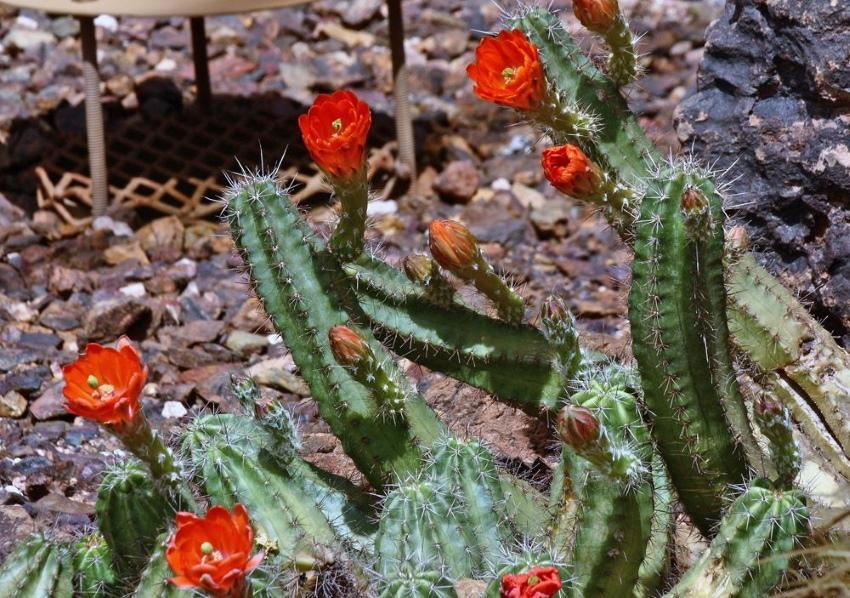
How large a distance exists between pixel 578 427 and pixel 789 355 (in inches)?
40.6

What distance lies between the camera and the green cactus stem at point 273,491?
8.48ft

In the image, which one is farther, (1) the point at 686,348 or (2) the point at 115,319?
(2) the point at 115,319

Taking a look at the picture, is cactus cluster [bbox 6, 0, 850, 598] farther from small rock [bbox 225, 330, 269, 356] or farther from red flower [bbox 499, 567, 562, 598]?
small rock [bbox 225, 330, 269, 356]

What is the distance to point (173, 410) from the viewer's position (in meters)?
4.03

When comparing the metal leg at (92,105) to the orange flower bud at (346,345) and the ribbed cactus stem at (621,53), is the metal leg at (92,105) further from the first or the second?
the orange flower bud at (346,345)

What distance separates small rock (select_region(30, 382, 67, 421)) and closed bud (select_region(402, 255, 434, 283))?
1.55 metres

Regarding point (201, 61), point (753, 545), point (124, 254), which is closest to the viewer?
point (753, 545)

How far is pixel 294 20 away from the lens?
7312 mm

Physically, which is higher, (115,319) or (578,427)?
(578,427)

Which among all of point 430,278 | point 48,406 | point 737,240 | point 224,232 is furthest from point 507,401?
point 224,232

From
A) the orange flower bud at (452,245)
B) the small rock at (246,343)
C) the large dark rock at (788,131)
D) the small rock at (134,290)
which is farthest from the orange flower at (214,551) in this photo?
the small rock at (134,290)

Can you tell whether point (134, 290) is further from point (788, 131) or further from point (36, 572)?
point (788, 131)

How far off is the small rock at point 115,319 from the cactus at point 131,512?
2.02 m

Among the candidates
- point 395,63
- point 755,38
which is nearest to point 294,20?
point 395,63
